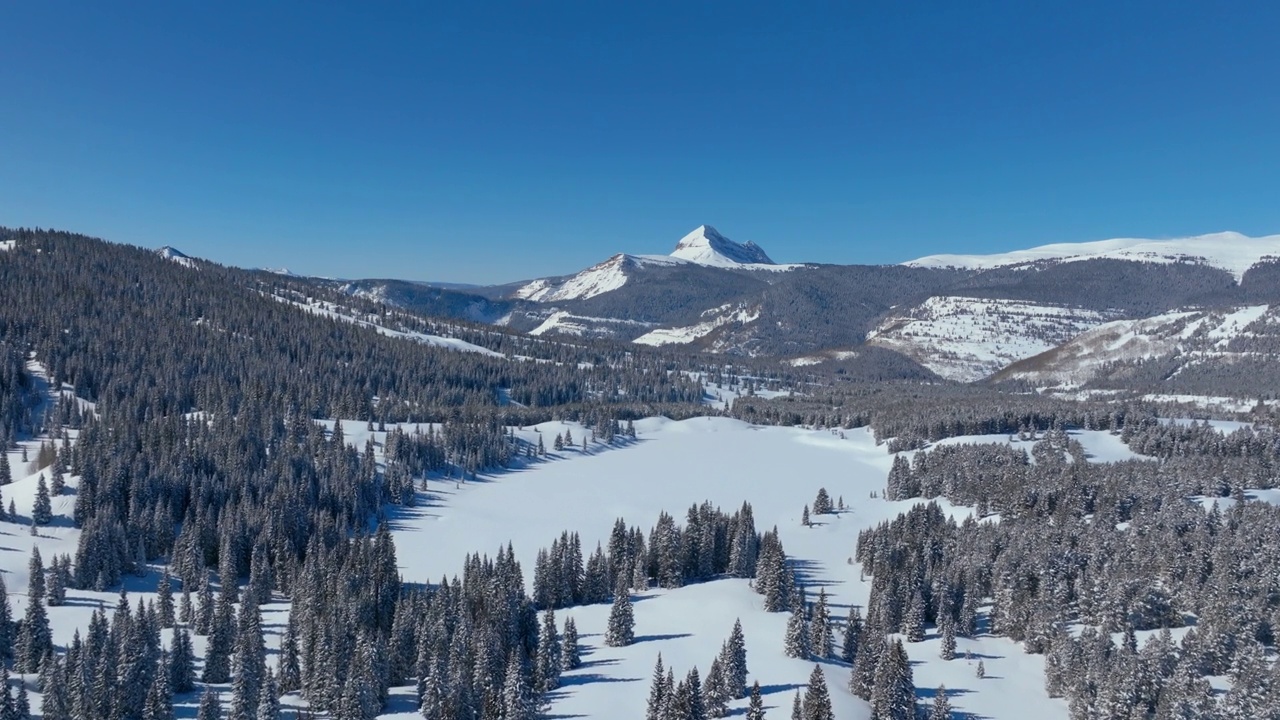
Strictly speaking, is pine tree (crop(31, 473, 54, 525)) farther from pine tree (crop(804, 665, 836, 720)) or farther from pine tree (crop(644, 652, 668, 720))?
pine tree (crop(804, 665, 836, 720))

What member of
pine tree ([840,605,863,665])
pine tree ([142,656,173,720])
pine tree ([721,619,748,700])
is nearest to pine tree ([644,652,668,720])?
pine tree ([721,619,748,700])

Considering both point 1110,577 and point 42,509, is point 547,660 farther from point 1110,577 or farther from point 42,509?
point 42,509

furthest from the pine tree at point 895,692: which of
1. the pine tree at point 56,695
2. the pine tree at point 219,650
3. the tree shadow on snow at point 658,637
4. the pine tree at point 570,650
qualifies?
the pine tree at point 56,695

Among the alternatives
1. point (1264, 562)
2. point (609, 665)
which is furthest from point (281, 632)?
point (1264, 562)

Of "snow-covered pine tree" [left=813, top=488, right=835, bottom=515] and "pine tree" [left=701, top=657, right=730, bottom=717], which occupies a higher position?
"snow-covered pine tree" [left=813, top=488, right=835, bottom=515]

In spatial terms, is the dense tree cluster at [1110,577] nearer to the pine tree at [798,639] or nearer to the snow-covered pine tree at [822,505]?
the pine tree at [798,639]

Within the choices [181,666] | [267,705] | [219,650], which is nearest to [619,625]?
[267,705]
